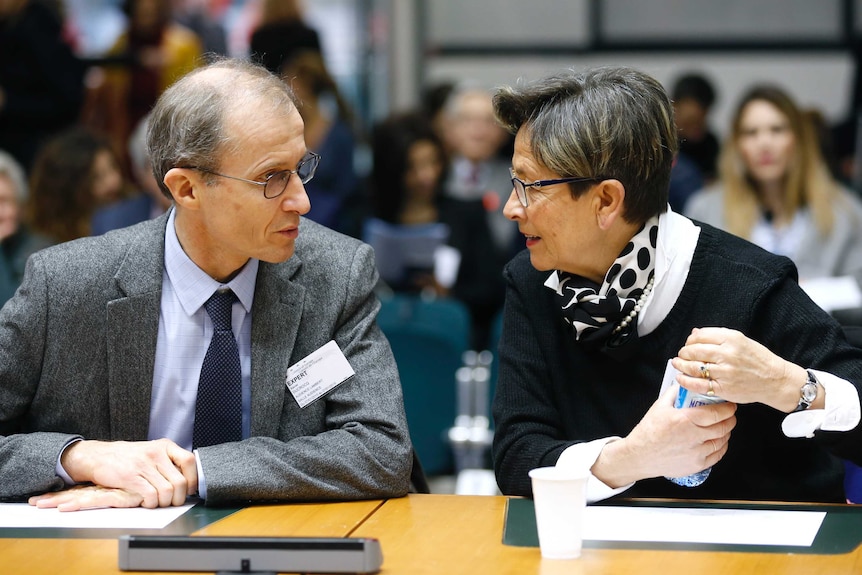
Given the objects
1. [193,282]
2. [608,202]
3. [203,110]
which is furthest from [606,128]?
[193,282]

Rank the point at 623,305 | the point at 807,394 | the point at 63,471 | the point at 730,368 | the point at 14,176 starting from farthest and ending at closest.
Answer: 1. the point at 14,176
2. the point at 623,305
3. the point at 63,471
4. the point at 807,394
5. the point at 730,368

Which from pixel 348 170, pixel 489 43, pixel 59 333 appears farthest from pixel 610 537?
pixel 489 43

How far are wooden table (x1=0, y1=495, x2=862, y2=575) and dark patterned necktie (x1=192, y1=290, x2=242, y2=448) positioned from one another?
248mm

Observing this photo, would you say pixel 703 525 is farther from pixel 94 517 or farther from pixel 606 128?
pixel 94 517

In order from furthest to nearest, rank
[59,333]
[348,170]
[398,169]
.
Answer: [348,170]
[398,169]
[59,333]

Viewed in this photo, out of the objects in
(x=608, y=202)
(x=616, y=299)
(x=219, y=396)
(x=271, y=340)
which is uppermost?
(x=608, y=202)

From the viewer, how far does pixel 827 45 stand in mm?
7859

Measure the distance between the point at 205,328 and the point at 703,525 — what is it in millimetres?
1086

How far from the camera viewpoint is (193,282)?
233cm

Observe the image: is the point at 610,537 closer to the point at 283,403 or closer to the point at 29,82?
the point at 283,403

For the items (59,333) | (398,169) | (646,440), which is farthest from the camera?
(398,169)

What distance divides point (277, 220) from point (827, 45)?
6.62 meters

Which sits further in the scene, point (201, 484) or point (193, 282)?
point (193, 282)

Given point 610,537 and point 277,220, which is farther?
point 277,220
